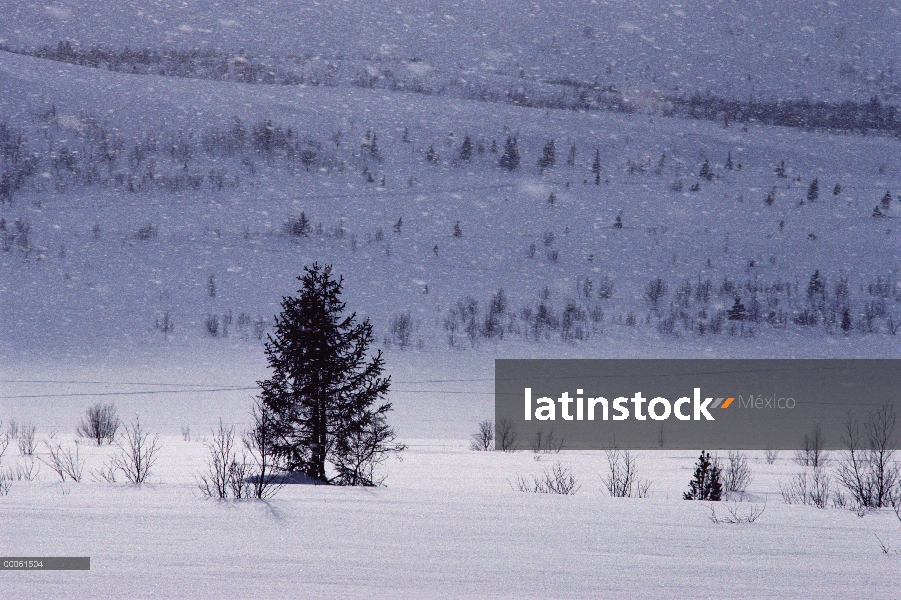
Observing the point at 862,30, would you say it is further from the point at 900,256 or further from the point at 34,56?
the point at 34,56

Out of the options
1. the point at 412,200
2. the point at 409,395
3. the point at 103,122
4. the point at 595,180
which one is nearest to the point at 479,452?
the point at 409,395

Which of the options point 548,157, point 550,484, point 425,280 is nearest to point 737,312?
point 425,280

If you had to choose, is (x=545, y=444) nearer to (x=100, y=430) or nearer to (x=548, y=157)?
(x=100, y=430)

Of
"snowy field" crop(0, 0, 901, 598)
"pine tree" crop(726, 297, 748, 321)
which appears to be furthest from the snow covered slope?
"pine tree" crop(726, 297, 748, 321)

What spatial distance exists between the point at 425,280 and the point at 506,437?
602 inches

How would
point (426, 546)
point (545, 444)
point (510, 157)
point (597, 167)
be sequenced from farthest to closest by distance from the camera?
point (510, 157)
point (597, 167)
point (545, 444)
point (426, 546)

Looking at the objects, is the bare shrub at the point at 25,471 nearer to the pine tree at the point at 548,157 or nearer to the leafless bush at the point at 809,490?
the leafless bush at the point at 809,490

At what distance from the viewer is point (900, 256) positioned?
116 ft

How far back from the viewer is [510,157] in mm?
43375

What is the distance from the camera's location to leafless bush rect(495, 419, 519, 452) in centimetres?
1711

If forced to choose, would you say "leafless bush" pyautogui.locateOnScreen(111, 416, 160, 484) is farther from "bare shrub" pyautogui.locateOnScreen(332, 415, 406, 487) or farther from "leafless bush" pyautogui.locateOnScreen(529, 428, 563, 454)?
"leafless bush" pyautogui.locateOnScreen(529, 428, 563, 454)

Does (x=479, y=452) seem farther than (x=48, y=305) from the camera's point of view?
No

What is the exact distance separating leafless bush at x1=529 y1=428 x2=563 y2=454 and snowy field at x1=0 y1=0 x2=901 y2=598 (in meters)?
1.69

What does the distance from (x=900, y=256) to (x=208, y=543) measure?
38059mm
